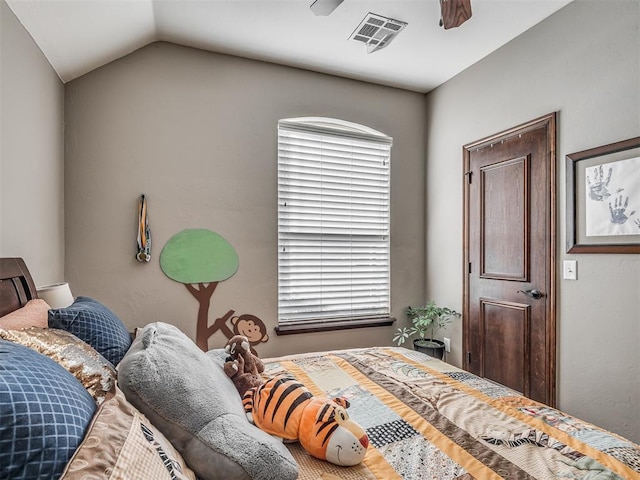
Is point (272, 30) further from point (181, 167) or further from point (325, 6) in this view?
point (181, 167)

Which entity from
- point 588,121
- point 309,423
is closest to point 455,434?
point 309,423

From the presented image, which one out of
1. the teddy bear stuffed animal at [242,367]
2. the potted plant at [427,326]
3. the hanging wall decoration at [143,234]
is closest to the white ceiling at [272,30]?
the hanging wall decoration at [143,234]

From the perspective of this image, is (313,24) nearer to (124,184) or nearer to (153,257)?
(124,184)

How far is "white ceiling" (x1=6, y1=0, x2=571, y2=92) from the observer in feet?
6.79

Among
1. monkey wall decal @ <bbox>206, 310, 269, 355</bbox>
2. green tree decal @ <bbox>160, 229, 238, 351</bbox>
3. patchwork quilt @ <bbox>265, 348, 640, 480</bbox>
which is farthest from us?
monkey wall decal @ <bbox>206, 310, 269, 355</bbox>

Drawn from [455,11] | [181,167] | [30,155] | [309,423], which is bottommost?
[309,423]

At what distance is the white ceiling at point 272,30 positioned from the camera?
81.4 inches

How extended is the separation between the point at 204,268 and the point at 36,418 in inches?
87.6

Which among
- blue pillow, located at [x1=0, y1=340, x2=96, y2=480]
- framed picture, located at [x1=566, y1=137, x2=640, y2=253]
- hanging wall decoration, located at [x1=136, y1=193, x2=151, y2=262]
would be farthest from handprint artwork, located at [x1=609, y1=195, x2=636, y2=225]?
hanging wall decoration, located at [x1=136, y1=193, x2=151, y2=262]

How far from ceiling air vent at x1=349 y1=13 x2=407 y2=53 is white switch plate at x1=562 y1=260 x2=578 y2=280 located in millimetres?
1882

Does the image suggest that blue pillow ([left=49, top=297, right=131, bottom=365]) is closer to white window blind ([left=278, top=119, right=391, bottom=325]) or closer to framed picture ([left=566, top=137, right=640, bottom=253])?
white window blind ([left=278, top=119, right=391, bottom=325])

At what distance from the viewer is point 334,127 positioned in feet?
10.8

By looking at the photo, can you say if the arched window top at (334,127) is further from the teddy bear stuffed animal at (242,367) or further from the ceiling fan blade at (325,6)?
the teddy bear stuffed animal at (242,367)

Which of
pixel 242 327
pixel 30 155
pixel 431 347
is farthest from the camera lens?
pixel 431 347
